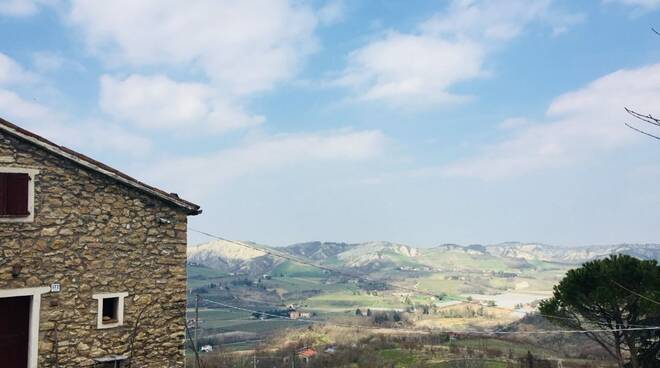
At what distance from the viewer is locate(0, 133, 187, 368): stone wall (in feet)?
33.7

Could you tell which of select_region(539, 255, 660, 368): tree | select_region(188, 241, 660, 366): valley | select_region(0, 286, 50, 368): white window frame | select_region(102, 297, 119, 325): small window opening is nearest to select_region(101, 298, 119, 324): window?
select_region(102, 297, 119, 325): small window opening

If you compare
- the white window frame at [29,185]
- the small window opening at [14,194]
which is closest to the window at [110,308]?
the white window frame at [29,185]

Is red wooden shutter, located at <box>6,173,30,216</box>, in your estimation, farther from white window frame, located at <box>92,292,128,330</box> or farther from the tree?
the tree

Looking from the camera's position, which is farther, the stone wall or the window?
the window

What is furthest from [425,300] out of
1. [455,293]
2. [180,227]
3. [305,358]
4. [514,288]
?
[180,227]

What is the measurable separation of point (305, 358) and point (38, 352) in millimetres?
46842

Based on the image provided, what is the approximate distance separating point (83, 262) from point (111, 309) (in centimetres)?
128

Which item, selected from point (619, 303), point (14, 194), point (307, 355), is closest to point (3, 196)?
point (14, 194)

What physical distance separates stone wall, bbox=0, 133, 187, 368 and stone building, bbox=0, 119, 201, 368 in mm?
21

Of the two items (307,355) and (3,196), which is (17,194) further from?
(307,355)

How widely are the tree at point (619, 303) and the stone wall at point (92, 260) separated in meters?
17.3

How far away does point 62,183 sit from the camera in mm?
10789

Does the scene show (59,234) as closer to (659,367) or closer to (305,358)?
(659,367)

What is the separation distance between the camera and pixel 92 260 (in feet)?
35.8
